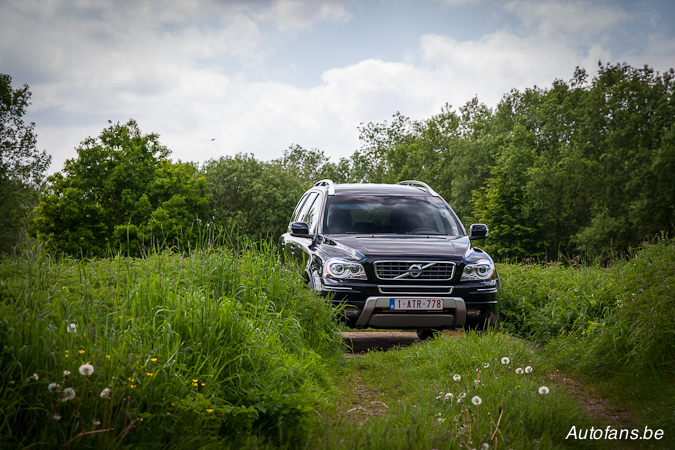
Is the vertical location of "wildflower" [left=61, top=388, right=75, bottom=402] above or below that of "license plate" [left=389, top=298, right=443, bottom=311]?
above

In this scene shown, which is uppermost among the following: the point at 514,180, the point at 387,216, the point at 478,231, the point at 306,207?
the point at 514,180

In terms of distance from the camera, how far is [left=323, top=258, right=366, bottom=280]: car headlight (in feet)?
20.4

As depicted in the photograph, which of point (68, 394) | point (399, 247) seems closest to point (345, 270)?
point (399, 247)

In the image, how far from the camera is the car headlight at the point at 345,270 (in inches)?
245

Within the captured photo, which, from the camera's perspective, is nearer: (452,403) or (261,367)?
(452,403)

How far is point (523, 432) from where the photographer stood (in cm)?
326

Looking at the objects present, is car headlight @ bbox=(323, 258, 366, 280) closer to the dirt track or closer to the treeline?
the dirt track

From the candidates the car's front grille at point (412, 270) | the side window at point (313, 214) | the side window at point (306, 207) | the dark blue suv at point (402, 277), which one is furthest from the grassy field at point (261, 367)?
the side window at point (306, 207)

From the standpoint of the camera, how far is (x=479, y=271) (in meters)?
6.46

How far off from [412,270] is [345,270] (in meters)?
0.76

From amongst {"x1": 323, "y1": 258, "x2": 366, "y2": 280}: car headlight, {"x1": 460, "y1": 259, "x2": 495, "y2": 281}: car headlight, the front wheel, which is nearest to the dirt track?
the front wheel

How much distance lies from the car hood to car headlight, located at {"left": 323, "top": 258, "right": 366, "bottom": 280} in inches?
4.7

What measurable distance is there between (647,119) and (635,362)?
127ft

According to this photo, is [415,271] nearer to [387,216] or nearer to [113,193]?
[387,216]
